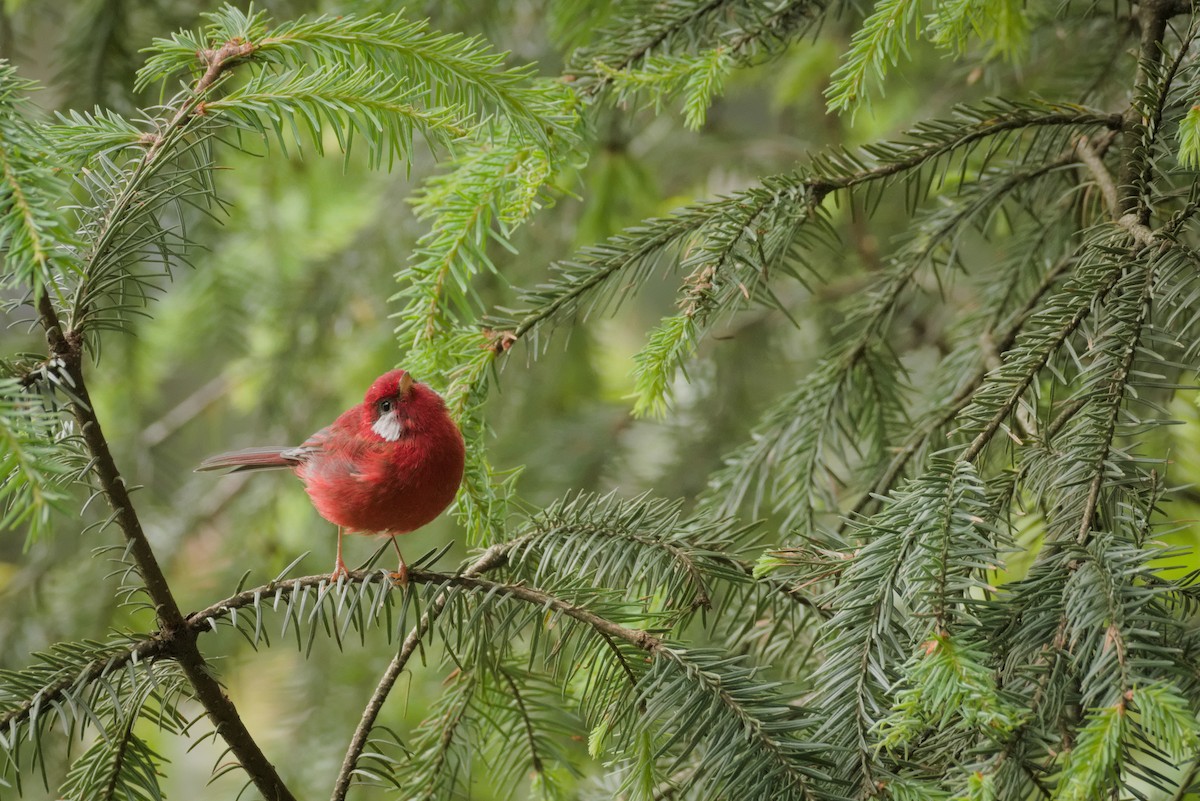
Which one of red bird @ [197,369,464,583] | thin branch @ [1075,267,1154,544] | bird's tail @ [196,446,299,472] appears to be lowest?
bird's tail @ [196,446,299,472]

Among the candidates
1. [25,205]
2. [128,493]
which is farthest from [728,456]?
[25,205]

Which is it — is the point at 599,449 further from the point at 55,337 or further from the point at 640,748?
the point at 55,337

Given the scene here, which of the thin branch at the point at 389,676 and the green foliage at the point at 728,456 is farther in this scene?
the thin branch at the point at 389,676

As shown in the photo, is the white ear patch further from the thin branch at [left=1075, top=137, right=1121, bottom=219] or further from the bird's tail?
the thin branch at [left=1075, top=137, right=1121, bottom=219]

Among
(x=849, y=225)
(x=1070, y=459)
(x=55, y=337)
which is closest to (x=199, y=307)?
(x=849, y=225)

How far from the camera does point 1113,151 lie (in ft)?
5.23

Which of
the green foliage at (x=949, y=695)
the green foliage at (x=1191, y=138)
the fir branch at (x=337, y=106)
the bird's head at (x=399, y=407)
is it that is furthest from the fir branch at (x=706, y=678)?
the green foliage at (x=1191, y=138)

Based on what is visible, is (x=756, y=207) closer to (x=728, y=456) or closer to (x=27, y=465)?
(x=728, y=456)

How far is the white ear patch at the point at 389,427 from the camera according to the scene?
1.75 meters

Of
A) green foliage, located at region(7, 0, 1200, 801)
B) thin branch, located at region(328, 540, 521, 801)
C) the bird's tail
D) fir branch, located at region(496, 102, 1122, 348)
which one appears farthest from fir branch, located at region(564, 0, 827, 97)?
the bird's tail

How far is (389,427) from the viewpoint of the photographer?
178 cm

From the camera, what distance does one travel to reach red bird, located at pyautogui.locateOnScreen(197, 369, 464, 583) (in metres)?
1.63

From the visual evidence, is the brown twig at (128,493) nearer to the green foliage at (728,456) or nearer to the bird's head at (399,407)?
the green foliage at (728,456)

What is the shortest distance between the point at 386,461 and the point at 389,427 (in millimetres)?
66
